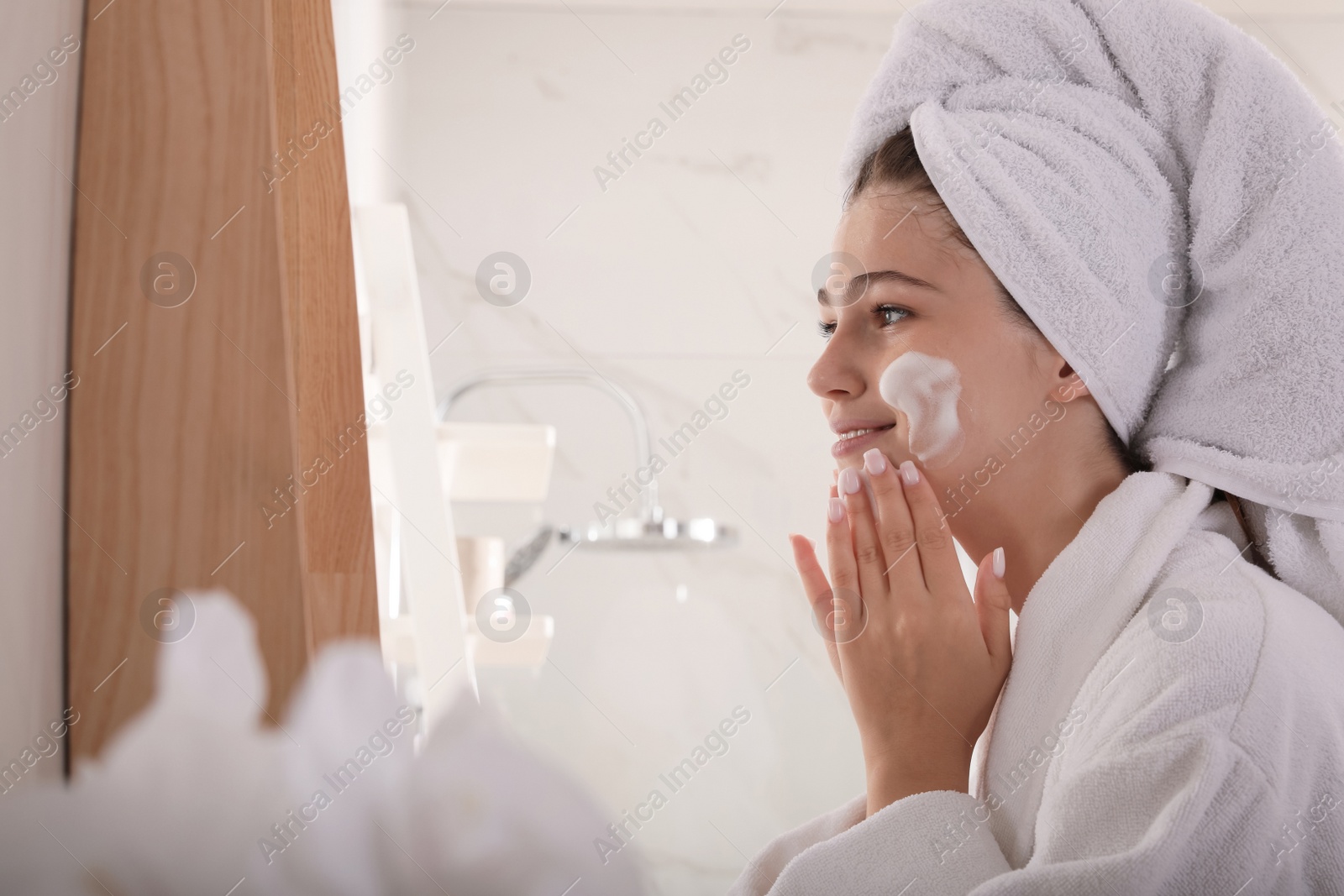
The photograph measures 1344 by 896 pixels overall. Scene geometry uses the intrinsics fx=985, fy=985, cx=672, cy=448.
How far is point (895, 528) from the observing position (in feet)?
2.09

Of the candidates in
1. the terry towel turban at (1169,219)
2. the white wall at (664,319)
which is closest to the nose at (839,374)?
the terry towel turban at (1169,219)

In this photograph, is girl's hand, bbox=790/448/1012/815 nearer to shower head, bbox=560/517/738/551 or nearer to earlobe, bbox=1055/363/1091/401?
earlobe, bbox=1055/363/1091/401

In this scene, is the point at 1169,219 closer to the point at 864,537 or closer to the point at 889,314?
the point at 889,314

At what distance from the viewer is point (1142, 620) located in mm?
544

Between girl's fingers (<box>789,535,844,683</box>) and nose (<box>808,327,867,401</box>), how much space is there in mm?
108

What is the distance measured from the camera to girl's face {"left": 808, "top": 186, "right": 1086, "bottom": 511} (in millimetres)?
657

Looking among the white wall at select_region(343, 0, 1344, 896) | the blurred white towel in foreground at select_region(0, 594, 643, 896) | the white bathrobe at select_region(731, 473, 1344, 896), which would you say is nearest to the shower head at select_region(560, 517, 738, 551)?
the white wall at select_region(343, 0, 1344, 896)

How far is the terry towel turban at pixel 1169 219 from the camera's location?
0.59 m

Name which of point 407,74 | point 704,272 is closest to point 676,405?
point 704,272

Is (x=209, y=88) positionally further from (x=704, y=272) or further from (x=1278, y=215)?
(x=704, y=272)

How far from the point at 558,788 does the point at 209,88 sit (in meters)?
0.24

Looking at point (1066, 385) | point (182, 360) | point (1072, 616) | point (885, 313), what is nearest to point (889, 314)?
point (885, 313)

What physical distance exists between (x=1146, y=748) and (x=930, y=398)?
10.6 inches

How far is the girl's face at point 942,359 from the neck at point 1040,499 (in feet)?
0.04
